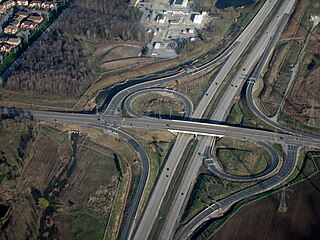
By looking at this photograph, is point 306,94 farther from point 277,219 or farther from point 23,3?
point 23,3

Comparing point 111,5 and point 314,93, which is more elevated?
point 111,5

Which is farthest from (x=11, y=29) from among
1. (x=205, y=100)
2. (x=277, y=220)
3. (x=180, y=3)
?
(x=277, y=220)

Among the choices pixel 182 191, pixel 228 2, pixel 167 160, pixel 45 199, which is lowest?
pixel 45 199

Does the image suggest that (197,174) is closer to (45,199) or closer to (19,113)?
(45,199)

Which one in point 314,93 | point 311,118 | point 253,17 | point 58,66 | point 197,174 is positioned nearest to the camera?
point 197,174

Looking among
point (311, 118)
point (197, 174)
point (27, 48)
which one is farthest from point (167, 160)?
point (27, 48)

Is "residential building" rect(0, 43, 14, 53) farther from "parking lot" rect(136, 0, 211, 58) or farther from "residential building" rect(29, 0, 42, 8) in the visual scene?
"parking lot" rect(136, 0, 211, 58)

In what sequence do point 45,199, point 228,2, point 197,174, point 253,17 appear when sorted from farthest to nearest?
point 228,2, point 253,17, point 197,174, point 45,199

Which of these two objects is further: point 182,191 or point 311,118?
point 311,118
